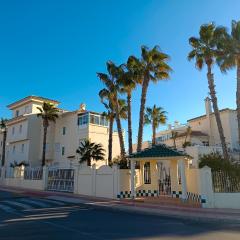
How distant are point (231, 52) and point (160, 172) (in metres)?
10.3

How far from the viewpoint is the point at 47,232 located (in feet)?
31.8

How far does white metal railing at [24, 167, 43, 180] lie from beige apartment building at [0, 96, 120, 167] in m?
5.80

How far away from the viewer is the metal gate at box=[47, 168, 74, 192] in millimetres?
26703

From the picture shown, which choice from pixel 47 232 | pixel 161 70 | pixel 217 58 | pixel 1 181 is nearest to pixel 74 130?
pixel 1 181

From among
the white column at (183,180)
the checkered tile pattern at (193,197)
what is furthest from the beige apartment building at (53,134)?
the white column at (183,180)

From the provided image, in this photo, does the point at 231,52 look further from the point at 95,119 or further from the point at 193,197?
the point at 95,119

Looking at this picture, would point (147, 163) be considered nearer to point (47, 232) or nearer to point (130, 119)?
point (130, 119)

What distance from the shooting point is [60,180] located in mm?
28531

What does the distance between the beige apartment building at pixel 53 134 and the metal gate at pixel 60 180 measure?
372 inches

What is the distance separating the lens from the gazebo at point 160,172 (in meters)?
19.1

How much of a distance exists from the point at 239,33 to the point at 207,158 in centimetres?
984

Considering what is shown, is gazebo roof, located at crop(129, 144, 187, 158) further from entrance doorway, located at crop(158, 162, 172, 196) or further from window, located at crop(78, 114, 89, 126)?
window, located at crop(78, 114, 89, 126)

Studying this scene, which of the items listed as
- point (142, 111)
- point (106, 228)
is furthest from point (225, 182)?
point (142, 111)

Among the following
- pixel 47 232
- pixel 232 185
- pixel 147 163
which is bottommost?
pixel 47 232
